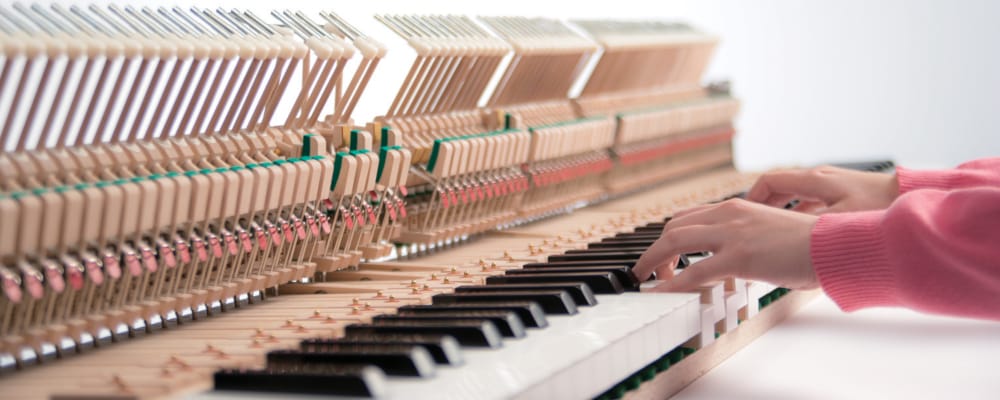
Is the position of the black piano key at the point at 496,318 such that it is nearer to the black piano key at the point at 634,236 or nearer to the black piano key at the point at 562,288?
the black piano key at the point at 562,288

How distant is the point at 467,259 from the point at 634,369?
1.31m

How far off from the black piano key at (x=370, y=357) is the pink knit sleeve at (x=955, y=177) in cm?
241

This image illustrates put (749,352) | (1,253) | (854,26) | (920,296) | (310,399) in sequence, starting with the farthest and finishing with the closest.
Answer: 1. (854,26)
2. (749,352)
3. (920,296)
4. (1,253)
5. (310,399)

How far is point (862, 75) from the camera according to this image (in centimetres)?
1078

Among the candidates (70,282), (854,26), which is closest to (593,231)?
(70,282)

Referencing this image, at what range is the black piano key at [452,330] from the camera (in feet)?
7.05

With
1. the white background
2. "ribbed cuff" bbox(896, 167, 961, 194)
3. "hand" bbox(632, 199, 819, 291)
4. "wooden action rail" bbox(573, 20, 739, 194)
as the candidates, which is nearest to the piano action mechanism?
"hand" bbox(632, 199, 819, 291)

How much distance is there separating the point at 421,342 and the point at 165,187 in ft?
2.63

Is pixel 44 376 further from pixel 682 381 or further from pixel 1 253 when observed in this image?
pixel 682 381

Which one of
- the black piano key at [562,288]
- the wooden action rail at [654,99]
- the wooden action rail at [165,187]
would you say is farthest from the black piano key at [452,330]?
the wooden action rail at [654,99]

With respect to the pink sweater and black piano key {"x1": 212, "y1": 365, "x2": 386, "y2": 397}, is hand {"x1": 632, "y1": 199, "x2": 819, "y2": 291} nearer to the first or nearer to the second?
the pink sweater

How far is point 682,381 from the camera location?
302 centimetres

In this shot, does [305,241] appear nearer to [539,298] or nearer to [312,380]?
[539,298]

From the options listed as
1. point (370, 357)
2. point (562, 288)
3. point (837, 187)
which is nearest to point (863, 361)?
point (837, 187)
